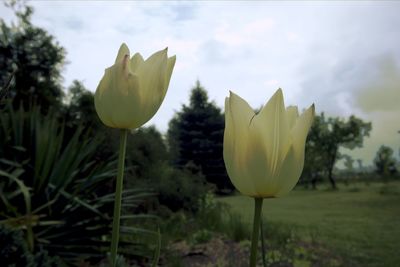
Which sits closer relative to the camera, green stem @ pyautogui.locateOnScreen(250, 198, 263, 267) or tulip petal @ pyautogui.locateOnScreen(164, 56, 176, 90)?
green stem @ pyautogui.locateOnScreen(250, 198, 263, 267)

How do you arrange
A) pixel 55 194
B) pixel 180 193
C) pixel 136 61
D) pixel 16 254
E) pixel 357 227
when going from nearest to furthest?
pixel 136 61 < pixel 16 254 < pixel 55 194 < pixel 357 227 < pixel 180 193

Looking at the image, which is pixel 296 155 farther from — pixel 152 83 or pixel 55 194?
pixel 55 194

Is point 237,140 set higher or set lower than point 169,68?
lower

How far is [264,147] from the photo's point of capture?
1.52 ft

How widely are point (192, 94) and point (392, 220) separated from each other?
60.9ft

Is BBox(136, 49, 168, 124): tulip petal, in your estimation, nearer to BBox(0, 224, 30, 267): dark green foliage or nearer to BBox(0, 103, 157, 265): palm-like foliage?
BBox(0, 224, 30, 267): dark green foliage

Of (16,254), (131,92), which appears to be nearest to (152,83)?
(131,92)

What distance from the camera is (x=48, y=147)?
281 cm

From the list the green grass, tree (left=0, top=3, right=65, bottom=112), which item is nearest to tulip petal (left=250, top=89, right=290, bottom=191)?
the green grass

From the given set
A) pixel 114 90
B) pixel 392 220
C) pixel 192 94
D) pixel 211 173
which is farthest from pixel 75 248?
pixel 192 94

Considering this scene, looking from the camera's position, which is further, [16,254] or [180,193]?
[180,193]

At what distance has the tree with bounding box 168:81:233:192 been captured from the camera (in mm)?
21234

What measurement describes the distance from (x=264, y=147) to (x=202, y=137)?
2177cm

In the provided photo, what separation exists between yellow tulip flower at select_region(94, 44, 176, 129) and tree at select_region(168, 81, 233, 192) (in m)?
20.1
